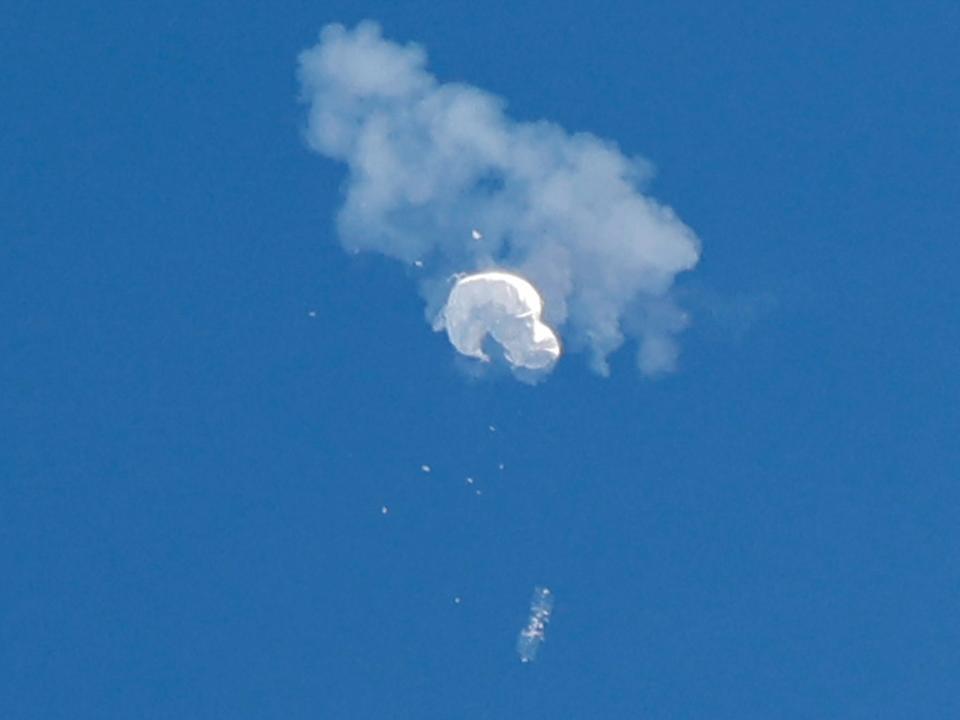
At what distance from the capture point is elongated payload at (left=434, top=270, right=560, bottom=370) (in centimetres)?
594

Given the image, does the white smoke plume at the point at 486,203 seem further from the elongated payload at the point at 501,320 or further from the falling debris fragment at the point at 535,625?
the falling debris fragment at the point at 535,625

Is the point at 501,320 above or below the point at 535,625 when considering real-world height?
above

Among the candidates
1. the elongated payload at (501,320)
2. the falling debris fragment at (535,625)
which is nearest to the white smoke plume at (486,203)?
the elongated payload at (501,320)

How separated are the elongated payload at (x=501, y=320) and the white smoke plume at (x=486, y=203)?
0.07 metres

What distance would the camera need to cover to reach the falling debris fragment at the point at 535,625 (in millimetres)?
6043

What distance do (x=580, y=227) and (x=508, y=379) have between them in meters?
1.02

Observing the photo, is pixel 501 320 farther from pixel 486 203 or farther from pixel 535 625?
pixel 535 625

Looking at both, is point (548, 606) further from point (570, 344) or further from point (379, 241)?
point (379, 241)

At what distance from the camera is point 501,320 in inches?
235

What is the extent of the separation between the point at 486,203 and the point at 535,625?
257 cm

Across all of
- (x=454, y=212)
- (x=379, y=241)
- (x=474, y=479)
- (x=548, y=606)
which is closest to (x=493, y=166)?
(x=454, y=212)

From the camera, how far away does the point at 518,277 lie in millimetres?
6020

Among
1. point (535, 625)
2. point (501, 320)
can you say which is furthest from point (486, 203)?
point (535, 625)

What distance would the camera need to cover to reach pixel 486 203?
6090mm
